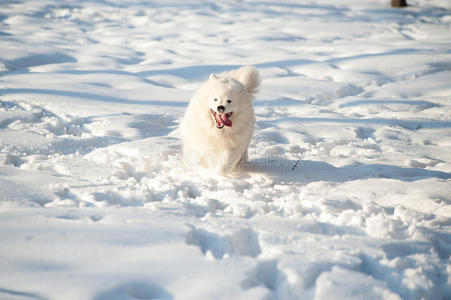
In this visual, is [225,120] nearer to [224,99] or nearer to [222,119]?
[222,119]

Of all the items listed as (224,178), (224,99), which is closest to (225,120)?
(224,99)

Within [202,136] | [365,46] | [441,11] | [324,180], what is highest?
[441,11]

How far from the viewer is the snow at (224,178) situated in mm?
1794

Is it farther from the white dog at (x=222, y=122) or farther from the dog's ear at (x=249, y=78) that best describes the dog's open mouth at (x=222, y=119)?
the dog's ear at (x=249, y=78)

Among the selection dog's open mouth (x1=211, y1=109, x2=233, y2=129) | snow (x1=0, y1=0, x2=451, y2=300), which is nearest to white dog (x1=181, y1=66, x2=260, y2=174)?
dog's open mouth (x1=211, y1=109, x2=233, y2=129)

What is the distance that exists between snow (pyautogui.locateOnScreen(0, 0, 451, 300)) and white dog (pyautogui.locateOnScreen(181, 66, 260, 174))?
21cm

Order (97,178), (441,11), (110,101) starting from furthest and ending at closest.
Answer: (441,11) < (110,101) < (97,178)

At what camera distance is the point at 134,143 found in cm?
379

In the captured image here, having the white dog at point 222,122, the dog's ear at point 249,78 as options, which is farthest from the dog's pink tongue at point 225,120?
the dog's ear at point 249,78

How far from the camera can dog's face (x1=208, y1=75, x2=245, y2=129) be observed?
307 cm

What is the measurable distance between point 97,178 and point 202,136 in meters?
0.99

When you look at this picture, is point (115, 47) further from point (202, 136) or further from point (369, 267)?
point (369, 267)

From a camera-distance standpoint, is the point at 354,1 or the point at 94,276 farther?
the point at 354,1

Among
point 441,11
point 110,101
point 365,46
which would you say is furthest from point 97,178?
point 441,11
